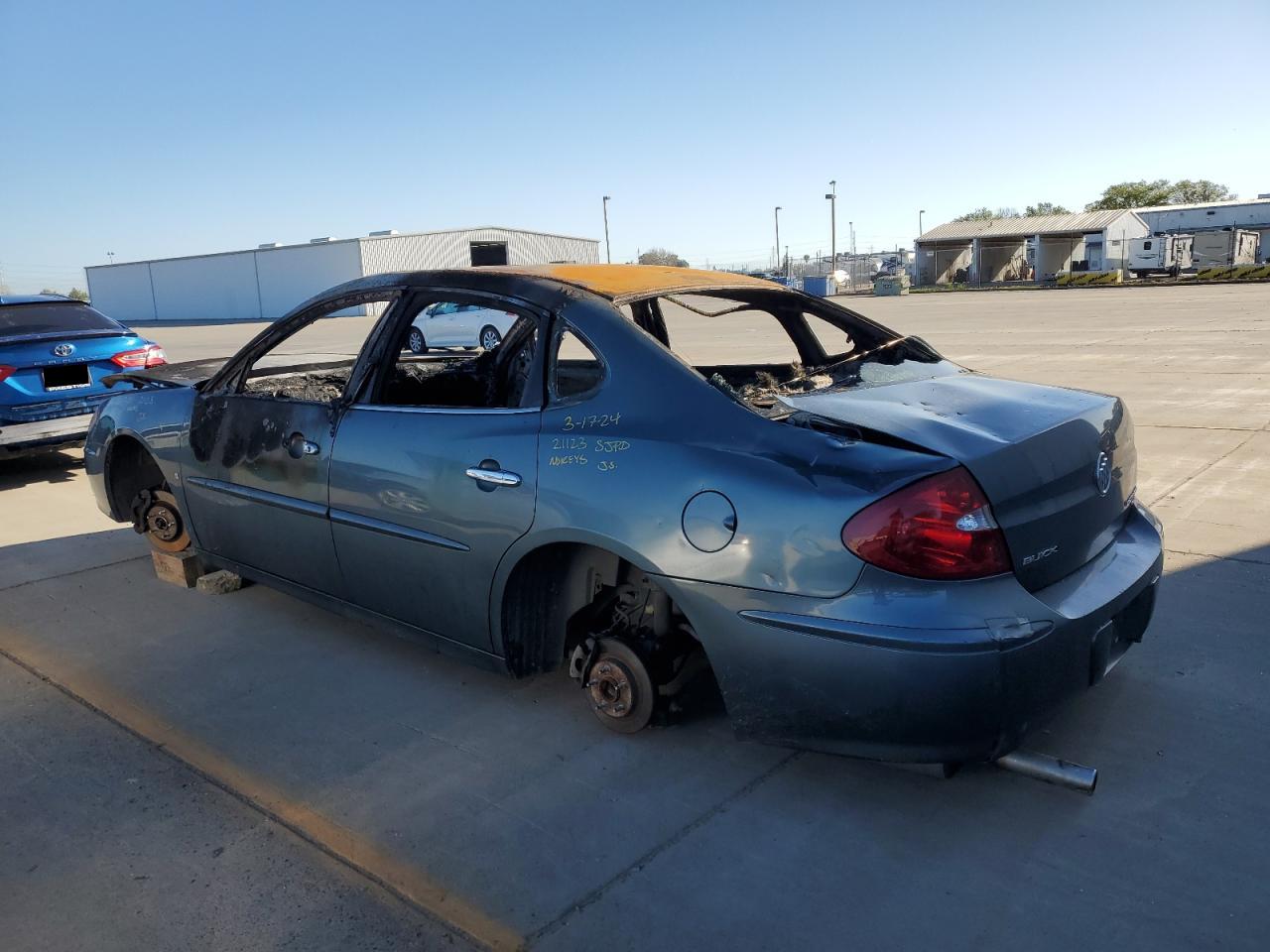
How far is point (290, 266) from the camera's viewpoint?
164ft

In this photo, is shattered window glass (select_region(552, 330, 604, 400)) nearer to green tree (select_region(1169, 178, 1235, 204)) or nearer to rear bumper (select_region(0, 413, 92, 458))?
rear bumper (select_region(0, 413, 92, 458))

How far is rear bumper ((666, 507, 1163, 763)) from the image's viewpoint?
237cm

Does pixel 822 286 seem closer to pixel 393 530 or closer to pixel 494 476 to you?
pixel 393 530

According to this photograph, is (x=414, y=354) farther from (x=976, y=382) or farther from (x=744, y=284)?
(x=976, y=382)

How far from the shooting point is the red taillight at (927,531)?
2389mm

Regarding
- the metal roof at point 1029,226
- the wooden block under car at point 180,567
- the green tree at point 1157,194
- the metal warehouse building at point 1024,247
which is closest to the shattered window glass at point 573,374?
the wooden block under car at point 180,567

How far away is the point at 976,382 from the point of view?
3.35 m

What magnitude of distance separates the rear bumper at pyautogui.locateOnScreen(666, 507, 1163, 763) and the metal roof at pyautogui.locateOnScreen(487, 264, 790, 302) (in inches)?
43.8

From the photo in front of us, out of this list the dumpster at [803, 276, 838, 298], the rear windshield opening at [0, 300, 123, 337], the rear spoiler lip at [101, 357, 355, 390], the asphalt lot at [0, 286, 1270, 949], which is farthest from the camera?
the dumpster at [803, 276, 838, 298]

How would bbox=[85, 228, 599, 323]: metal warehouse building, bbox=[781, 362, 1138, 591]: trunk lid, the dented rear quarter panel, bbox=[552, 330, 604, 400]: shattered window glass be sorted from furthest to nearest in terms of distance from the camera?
bbox=[85, 228, 599, 323]: metal warehouse building → the dented rear quarter panel → bbox=[552, 330, 604, 400]: shattered window glass → bbox=[781, 362, 1138, 591]: trunk lid

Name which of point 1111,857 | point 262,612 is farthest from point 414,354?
point 1111,857

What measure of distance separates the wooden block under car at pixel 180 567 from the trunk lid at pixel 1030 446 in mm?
3320

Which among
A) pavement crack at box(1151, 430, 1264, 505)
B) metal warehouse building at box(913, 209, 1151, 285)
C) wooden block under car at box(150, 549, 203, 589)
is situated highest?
metal warehouse building at box(913, 209, 1151, 285)

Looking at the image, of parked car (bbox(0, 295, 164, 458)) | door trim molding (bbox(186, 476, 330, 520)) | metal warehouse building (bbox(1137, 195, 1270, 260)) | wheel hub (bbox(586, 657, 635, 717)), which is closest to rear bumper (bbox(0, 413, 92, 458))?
parked car (bbox(0, 295, 164, 458))
